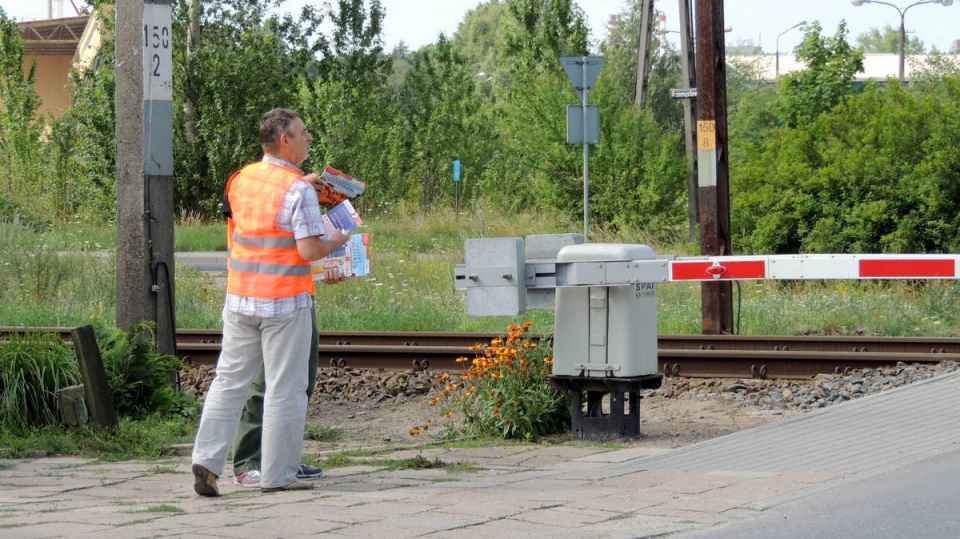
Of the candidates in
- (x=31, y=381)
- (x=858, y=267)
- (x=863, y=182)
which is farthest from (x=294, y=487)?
(x=863, y=182)

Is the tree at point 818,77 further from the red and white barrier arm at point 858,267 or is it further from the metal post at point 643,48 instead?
the red and white barrier arm at point 858,267

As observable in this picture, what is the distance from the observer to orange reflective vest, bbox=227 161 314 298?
6.61 m

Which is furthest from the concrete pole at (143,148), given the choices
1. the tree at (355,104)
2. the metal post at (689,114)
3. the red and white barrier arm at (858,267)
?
the tree at (355,104)

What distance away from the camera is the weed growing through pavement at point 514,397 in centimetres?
894

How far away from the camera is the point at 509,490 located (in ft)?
22.0

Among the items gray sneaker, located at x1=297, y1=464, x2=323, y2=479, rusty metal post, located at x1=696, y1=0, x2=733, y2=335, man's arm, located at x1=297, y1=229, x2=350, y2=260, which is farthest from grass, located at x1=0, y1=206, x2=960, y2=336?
man's arm, located at x1=297, y1=229, x2=350, y2=260

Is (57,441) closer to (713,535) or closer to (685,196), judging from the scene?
(713,535)

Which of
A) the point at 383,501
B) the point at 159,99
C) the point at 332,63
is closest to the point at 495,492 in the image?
the point at 383,501

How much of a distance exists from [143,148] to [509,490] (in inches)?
163

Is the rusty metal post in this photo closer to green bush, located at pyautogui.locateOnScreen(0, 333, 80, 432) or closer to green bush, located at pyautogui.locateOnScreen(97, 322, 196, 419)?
green bush, located at pyautogui.locateOnScreen(97, 322, 196, 419)

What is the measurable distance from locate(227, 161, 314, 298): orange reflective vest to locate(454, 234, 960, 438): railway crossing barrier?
1.80 metres

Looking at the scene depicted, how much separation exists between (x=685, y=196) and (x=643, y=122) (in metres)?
1.81

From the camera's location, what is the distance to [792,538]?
5.50 metres

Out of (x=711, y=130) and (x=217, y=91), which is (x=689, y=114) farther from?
(x=217, y=91)
